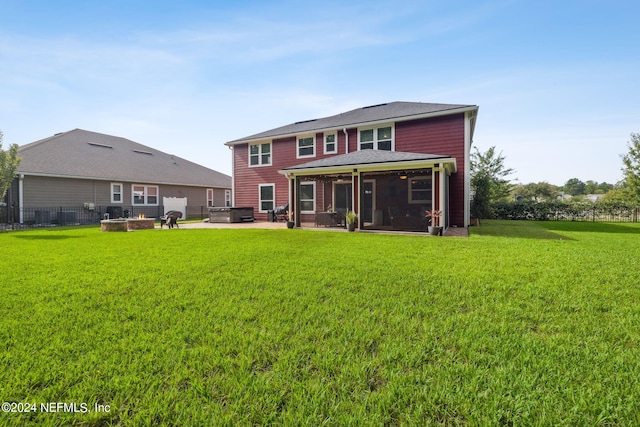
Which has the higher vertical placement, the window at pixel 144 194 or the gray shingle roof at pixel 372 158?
the gray shingle roof at pixel 372 158

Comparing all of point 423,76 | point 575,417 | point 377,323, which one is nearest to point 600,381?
point 575,417

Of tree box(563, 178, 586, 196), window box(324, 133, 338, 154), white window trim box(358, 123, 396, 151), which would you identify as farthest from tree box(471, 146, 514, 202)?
tree box(563, 178, 586, 196)

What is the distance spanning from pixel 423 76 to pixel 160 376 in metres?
14.8

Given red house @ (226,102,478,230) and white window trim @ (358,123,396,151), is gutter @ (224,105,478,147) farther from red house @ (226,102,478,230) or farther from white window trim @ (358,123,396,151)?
white window trim @ (358,123,396,151)

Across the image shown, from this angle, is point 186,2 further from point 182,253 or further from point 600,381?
point 600,381

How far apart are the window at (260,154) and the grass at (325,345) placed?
45.3ft

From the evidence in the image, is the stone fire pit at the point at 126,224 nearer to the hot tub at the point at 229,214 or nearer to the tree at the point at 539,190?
the hot tub at the point at 229,214

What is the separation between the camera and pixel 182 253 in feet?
22.2

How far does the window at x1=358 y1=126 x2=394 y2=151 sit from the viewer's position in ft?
48.4

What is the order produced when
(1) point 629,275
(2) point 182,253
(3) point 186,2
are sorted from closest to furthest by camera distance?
1. (1) point 629,275
2. (2) point 182,253
3. (3) point 186,2

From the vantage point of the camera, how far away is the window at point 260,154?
18.2 m

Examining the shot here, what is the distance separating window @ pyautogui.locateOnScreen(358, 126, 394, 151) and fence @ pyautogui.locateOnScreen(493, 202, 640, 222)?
9.98 meters

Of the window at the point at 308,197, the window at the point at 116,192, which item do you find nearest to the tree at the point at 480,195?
the window at the point at 308,197

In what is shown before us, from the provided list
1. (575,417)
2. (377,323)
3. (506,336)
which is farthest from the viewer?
(377,323)
